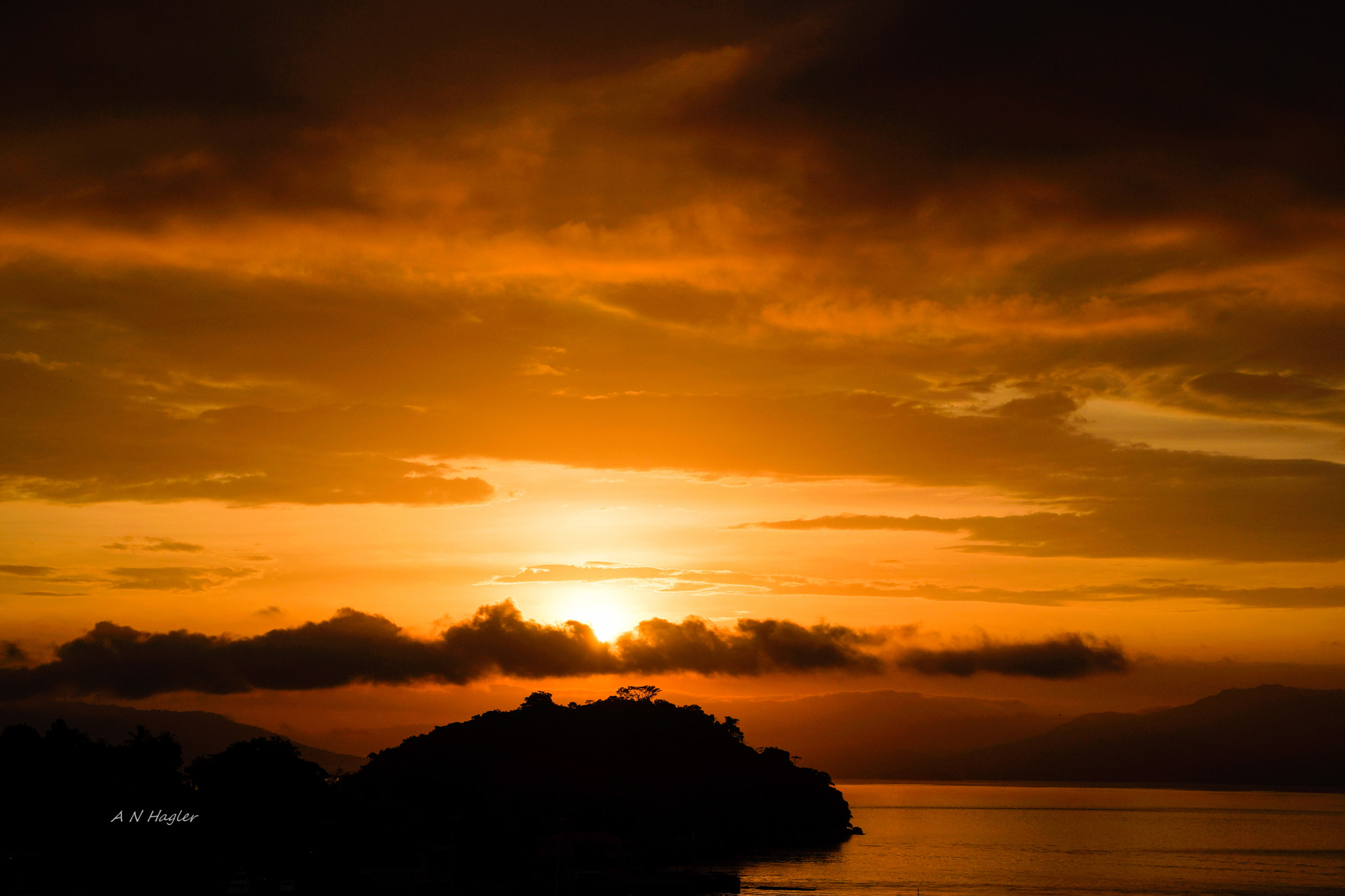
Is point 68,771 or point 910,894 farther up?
point 68,771

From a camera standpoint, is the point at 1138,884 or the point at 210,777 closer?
the point at 210,777

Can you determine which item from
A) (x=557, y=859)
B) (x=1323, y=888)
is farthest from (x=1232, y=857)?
(x=557, y=859)

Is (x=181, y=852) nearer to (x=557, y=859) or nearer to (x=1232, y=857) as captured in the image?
(x=557, y=859)

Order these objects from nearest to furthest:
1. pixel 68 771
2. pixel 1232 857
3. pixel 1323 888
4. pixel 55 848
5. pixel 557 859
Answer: pixel 55 848 < pixel 68 771 < pixel 557 859 < pixel 1323 888 < pixel 1232 857

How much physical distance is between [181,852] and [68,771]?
1579 cm

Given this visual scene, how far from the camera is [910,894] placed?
136250 millimetres

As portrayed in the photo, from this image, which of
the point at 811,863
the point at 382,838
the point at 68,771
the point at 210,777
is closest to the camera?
the point at 68,771

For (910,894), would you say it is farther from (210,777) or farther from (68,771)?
(68,771)

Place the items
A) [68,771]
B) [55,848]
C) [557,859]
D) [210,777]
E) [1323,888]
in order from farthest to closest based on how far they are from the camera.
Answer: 1. [1323,888]
2. [557,859]
3. [210,777]
4. [68,771]
5. [55,848]

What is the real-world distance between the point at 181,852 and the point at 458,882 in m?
36.7

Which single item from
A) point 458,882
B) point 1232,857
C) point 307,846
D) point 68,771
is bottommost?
point 1232,857

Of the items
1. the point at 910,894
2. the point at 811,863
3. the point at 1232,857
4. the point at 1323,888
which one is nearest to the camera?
the point at 910,894

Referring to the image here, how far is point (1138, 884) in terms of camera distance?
495ft

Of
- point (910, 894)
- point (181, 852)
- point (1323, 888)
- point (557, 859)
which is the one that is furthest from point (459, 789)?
point (1323, 888)
